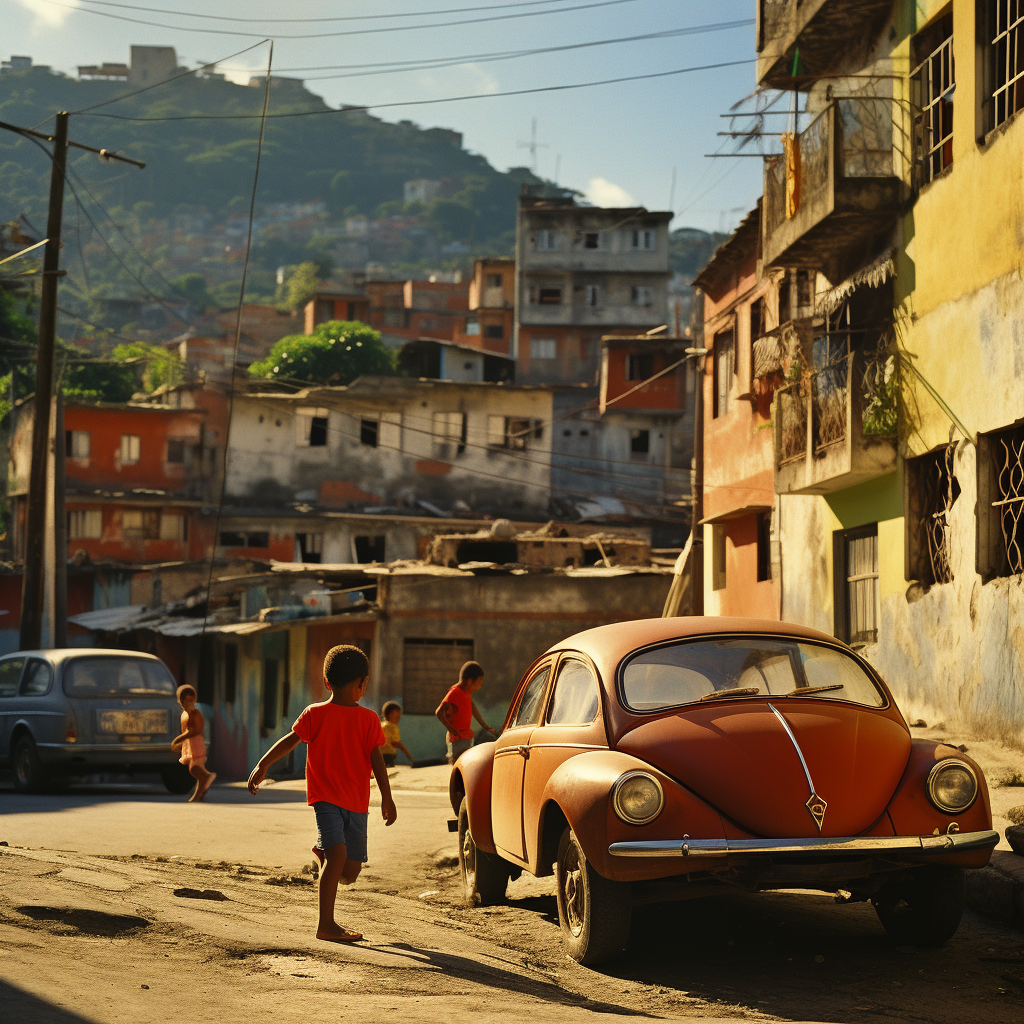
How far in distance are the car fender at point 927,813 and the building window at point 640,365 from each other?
51064mm

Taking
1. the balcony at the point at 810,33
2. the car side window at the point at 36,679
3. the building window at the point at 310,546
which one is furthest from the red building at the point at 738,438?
the building window at the point at 310,546

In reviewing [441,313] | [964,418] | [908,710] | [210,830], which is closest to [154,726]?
[210,830]

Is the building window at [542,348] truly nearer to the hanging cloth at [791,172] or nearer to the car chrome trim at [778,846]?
the hanging cloth at [791,172]

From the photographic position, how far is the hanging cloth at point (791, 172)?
17.7 m

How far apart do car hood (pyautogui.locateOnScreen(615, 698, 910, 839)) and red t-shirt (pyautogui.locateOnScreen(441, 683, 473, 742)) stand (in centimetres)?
647

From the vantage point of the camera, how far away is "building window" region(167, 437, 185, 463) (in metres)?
54.3

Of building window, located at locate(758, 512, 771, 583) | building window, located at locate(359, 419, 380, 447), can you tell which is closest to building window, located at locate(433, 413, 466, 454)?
building window, located at locate(359, 419, 380, 447)

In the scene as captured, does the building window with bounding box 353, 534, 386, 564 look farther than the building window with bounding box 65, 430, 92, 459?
No

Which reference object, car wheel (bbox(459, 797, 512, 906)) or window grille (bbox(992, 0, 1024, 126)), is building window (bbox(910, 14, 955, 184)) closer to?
window grille (bbox(992, 0, 1024, 126))

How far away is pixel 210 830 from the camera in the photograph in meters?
12.1

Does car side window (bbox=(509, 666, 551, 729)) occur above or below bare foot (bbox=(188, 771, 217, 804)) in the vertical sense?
above

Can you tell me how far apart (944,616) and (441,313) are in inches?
3196

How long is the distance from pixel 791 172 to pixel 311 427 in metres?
36.9

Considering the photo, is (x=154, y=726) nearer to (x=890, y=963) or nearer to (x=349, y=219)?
(x=890, y=963)
